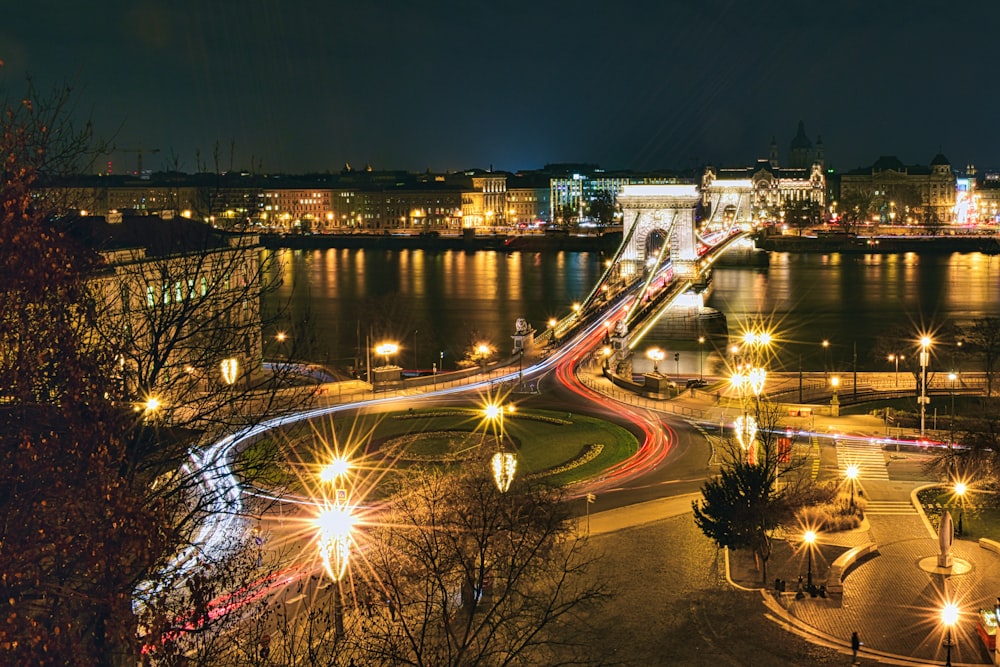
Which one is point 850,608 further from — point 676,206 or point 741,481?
point 676,206

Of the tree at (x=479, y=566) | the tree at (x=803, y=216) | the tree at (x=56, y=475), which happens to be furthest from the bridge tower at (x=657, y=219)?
the tree at (x=803, y=216)

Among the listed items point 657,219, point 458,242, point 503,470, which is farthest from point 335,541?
point 458,242

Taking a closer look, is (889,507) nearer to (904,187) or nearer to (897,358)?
(897,358)

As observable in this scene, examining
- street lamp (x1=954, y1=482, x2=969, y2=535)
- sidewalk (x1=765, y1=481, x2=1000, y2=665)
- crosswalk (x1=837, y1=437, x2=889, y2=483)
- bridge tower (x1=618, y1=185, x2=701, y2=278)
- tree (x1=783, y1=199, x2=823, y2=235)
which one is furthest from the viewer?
tree (x1=783, y1=199, x2=823, y2=235)

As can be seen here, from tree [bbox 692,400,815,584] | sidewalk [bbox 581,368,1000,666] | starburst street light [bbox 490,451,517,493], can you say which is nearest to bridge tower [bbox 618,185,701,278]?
sidewalk [bbox 581,368,1000,666]

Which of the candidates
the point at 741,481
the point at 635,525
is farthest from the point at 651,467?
the point at 741,481

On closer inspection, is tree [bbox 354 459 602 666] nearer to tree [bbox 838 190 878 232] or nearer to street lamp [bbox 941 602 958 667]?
street lamp [bbox 941 602 958 667]
